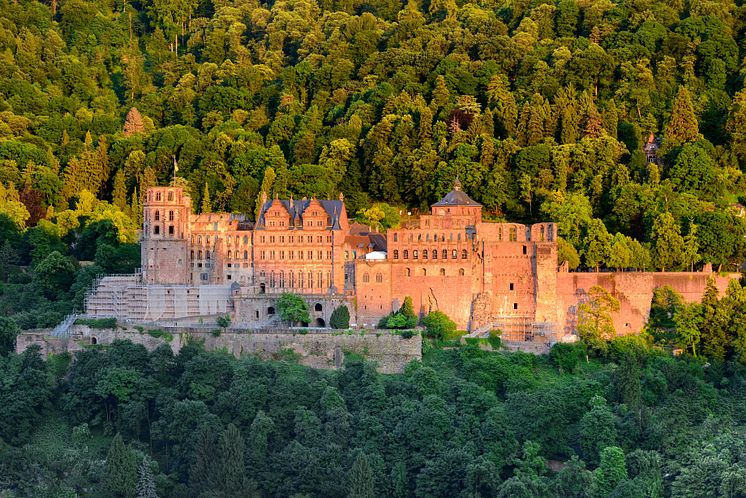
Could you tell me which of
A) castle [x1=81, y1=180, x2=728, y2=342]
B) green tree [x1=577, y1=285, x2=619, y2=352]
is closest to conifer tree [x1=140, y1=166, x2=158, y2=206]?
castle [x1=81, y1=180, x2=728, y2=342]

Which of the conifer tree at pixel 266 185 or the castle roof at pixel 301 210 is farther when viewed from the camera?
the conifer tree at pixel 266 185

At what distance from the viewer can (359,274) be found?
63094 millimetres

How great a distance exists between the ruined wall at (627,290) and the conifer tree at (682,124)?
1477 cm

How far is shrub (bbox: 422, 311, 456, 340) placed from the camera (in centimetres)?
6116

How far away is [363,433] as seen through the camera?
5556 cm

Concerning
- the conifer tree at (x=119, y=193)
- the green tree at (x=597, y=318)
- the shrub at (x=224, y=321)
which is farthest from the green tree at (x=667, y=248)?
the conifer tree at (x=119, y=193)

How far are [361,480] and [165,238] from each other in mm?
17870

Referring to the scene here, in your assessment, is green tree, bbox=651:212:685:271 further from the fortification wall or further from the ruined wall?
the fortification wall

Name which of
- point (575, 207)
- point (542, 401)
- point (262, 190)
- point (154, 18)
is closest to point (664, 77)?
point (575, 207)

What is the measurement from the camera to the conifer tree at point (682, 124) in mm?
76750

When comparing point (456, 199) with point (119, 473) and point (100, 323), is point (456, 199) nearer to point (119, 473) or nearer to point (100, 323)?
point (100, 323)

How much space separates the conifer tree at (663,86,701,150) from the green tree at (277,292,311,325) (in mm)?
23496

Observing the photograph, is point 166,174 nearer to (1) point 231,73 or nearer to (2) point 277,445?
(1) point 231,73

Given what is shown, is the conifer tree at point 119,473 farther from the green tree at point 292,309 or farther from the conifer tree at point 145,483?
the green tree at point 292,309
